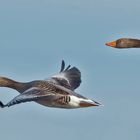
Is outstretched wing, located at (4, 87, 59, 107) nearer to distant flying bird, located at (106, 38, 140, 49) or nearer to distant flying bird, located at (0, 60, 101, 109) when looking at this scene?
distant flying bird, located at (0, 60, 101, 109)

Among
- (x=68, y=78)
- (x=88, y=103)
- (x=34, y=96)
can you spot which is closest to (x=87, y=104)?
(x=88, y=103)

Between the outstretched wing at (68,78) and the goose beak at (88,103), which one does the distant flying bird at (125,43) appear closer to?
the goose beak at (88,103)

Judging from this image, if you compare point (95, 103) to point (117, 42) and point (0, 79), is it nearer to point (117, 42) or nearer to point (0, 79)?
point (117, 42)

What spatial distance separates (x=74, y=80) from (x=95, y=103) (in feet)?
23.7

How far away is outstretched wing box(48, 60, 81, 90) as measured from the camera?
32384 mm

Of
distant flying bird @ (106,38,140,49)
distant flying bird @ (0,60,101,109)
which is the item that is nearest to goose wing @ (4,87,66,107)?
distant flying bird @ (0,60,101,109)

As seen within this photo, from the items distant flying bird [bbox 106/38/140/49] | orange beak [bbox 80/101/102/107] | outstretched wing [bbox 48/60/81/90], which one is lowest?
orange beak [bbox 80/101/102/107]

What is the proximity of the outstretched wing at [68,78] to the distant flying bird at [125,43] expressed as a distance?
4.03 metres

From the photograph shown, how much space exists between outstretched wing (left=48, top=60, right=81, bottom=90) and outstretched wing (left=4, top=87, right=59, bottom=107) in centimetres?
317

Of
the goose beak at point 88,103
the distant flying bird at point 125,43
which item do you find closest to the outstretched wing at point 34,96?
the goose beak at point 88,103

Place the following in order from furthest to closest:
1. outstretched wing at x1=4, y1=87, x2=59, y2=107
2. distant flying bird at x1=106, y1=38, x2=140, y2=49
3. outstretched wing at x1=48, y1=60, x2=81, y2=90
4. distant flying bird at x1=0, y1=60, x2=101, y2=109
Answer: outstretched wing at x1=48, y1=60, x2=81, y2=90, distant flying bird at x1=106, y1=38, x2=140, y2=49, distant flying bird at x1=0, y1=60, x2=101, y2=109, outstretched wing at x1=4, y1=87, x2=59, y2=107

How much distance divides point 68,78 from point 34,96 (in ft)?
21.7

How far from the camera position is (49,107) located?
28250mm

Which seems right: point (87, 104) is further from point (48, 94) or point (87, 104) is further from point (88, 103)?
point (48, 94)
